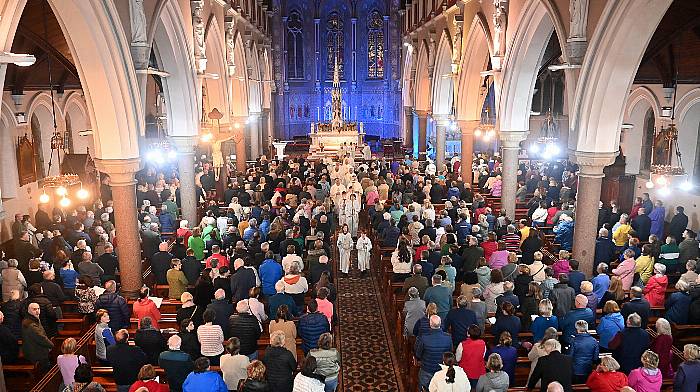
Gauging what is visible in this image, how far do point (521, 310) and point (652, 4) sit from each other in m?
5.80

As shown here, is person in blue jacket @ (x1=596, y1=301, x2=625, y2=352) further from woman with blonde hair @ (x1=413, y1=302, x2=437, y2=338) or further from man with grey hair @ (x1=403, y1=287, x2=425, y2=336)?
man with grey hair @ (x1=403, y1=287, x2=425, y2=336)

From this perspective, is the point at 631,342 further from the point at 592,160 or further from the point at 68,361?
the point at 68,361

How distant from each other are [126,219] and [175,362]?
5596mm

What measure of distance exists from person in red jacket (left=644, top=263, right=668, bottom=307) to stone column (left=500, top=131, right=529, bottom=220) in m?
6.91

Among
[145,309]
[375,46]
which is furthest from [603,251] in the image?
[375,46]

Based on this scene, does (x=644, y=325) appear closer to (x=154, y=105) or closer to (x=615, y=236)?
(x=615, y=236)

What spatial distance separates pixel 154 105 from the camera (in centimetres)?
2653

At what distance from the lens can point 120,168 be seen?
11.9 meters

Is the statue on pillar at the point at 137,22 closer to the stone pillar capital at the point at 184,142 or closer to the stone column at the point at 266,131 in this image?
the stone pillar capital at the point at 184,142

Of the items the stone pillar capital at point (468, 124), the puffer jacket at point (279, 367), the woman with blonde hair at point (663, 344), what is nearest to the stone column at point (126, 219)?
the puffer jacket at point (279, 367)

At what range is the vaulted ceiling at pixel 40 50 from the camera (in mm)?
13648

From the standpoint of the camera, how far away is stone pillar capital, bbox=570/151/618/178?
40.8 ft

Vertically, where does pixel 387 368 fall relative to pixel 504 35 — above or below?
below

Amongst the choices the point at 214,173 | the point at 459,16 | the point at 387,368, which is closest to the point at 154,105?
the point at 214,173
